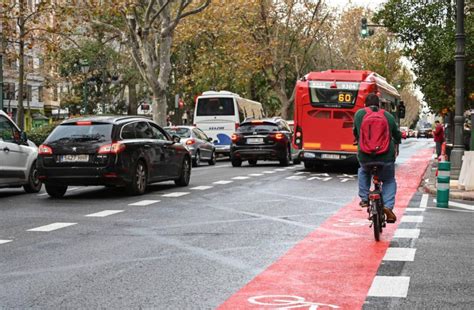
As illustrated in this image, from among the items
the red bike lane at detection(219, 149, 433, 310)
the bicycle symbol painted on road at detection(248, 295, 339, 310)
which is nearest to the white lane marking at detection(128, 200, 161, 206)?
the red bike lane at detection(219, 149, 433, 310)

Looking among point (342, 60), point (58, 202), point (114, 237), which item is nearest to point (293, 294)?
point (114, 237)

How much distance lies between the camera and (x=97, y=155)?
15.1m

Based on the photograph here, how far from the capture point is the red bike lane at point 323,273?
6301mm

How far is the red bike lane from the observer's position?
248 inches

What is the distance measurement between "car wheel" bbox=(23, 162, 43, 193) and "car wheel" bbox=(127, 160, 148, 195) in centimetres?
249

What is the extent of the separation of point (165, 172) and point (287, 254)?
895 centimetres

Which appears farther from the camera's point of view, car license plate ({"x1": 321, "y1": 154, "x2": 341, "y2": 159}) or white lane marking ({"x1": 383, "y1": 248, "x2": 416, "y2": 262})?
car license plate ({"x1": 321, "y1": 154, "x2": 341, "y2": 159})

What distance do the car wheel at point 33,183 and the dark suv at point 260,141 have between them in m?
11.6

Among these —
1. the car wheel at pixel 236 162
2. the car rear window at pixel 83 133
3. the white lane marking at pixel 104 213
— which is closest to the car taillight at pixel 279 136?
the car wheel at pixel 236 162

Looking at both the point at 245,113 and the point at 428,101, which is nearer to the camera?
the point at 428,101

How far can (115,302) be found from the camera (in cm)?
623

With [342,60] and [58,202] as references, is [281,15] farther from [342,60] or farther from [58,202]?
[58,202]

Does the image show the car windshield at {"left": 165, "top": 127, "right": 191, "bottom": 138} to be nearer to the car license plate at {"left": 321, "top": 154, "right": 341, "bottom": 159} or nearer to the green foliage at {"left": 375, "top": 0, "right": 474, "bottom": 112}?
the car license plate at {"left": 321, "top": 154, "right": 341, "bottom": 159}

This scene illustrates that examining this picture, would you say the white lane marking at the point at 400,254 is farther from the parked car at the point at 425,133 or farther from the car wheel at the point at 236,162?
the parked car at the point at 425,133
